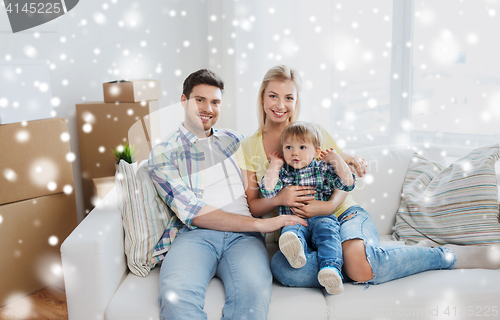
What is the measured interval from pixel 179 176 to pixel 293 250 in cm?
55

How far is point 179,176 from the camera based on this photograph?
1495mm

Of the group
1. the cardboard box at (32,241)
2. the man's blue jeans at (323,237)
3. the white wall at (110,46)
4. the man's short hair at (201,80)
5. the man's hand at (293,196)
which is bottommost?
the cardboard box at (32,241)

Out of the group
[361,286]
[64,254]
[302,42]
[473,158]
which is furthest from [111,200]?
[302,42]

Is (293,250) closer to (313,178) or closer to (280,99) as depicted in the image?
(313,178)

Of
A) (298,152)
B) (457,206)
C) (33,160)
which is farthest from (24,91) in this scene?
(457,206)

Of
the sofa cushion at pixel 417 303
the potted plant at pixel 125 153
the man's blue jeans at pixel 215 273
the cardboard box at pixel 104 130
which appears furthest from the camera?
the cardboard box at pixel 104 130

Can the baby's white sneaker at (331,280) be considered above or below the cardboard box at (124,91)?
below

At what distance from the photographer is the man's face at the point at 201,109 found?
60.9 inches

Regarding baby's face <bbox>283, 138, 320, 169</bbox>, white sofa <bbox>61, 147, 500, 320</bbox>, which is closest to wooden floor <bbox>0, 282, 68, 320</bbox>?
white sofa <bbox>61, 147, 500, 320</bbox>

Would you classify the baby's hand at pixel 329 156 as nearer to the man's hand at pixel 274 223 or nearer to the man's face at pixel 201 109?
the man's hand at pixel 274 223

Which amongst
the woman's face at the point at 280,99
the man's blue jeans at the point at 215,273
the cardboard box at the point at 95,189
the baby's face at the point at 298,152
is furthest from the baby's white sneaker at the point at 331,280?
the cardboard box at the point at 95,189

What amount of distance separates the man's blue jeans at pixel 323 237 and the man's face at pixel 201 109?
54 cm

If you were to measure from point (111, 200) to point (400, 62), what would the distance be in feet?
→ 6.80

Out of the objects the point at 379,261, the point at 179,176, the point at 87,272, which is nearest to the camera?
the point at 87,272
